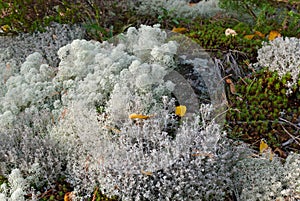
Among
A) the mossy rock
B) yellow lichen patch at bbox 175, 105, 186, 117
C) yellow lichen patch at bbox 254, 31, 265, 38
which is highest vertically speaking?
yellow lichen patch at bbox 175, 105, 186, 117

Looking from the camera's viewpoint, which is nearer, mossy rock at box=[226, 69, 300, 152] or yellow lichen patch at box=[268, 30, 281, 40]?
mossy rock at box=[226, 69, 300, 152]

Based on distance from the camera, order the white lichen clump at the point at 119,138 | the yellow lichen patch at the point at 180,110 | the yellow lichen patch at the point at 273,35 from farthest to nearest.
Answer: the yellow lichen patch at the point at 273,35 → the yellow lichen patch at the point at 180,110 → the white lichen clump at the point at 119,138

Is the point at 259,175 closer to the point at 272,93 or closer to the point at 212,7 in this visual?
the point at 272,93

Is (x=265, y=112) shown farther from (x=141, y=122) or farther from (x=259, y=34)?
(x=259, y=34)

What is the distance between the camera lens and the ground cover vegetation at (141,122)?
2355 mm

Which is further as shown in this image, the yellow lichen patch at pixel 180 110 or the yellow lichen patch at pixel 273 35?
the yellow lichen patch at pixel 273 35

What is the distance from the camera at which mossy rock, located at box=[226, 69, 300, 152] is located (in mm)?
2873

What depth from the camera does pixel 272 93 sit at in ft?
10.1

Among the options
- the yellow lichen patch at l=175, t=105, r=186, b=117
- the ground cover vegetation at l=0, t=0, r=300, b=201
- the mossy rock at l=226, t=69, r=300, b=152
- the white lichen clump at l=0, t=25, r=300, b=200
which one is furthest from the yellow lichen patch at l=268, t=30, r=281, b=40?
the yellow lichen patch at l=175, t=105, r=186, b=117

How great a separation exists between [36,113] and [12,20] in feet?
4.44

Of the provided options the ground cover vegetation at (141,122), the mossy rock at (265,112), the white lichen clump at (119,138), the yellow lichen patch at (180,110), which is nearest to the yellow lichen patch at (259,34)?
the ground cover vegetation at (141,122)

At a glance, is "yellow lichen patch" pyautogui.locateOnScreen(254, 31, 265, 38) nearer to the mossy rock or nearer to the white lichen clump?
the mossy rock

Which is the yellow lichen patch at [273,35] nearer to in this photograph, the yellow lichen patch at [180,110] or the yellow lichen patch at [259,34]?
the yellow lichen patch at [259,34]

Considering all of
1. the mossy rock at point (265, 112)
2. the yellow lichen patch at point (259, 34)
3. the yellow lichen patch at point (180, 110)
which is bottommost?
the mossy rock at point (265, 112)
